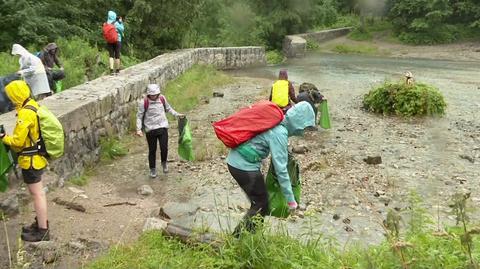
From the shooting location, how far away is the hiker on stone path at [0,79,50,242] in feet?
15.0

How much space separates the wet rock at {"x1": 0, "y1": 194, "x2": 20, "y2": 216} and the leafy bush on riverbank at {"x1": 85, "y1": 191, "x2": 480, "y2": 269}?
55.4 inches

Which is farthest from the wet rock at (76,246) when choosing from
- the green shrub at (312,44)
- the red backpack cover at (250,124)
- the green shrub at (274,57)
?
the green shrub at (312,44)

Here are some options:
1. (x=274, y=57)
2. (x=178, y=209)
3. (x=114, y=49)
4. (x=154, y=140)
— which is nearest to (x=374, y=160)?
(x=154, y=140)

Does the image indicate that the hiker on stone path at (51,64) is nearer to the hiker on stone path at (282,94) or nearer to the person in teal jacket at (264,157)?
the hiker on stone path at (282,94)

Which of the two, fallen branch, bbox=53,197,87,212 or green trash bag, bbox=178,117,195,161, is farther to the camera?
green trash bag, bbox=178,117,195,161

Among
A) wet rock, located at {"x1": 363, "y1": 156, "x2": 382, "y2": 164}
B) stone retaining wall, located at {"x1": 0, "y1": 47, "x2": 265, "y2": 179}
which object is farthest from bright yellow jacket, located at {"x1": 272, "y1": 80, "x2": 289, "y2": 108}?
stone retaining wall, located at {"x1": 0, "y1": 47, "x2": 265, "y2": 179}

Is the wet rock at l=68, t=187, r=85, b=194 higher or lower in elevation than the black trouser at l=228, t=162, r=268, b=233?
lower

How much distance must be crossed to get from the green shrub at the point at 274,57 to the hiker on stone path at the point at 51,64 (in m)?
21.1

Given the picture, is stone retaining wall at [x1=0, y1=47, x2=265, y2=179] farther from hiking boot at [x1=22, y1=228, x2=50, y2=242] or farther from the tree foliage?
the tree foliage

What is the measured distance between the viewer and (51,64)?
9.84 metres

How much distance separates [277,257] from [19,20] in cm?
1071

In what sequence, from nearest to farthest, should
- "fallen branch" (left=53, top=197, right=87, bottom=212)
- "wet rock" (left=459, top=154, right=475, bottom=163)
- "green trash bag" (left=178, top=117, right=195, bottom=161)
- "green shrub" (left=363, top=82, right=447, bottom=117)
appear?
"fallen branch" (left=53, top=197, right=87, bottom=212) → "green trash bag" (left=178, top=117, right=195, bottom=161) → "wet rock" (left=459, top=154, right=475, bottom=163) → "green shrub" (left=363, top=82, right=447, bottom=117)

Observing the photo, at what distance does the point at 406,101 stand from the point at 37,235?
10175 millimetres

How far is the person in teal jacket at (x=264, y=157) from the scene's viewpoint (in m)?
4.50
